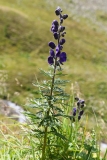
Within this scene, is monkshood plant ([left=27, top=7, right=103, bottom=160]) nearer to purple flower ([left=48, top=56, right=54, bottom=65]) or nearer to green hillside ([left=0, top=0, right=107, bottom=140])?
purple flower ([left=48, top=56, right=54, bottom=65])

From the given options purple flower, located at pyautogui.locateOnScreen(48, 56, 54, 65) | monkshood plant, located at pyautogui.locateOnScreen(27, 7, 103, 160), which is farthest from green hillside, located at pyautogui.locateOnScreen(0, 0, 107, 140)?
purple flower, located at pyautogui.locateOnScreen(48, 56, 54, 65)

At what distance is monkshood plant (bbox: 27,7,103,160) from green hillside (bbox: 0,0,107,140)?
15.1 meters

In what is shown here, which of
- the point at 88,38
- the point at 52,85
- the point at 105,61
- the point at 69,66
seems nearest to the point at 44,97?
the point at 52,85

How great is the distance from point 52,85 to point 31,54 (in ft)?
88.7

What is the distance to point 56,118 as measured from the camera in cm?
520

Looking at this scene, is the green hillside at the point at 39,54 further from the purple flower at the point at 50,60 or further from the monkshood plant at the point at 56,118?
the purple flower at the point at 50,60

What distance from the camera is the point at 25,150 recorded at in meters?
5.58

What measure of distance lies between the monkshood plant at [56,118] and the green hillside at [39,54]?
15.1 meters

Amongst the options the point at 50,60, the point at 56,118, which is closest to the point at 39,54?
the point at 56,118

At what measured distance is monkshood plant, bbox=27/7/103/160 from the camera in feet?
16.3

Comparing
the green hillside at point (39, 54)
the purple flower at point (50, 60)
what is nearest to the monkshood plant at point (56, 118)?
the purple flower at point (50, 60)

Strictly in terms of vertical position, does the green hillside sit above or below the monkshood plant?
above

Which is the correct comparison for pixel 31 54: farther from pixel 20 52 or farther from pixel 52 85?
pixel 52 85

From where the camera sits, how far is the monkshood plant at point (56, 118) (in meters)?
4.96
